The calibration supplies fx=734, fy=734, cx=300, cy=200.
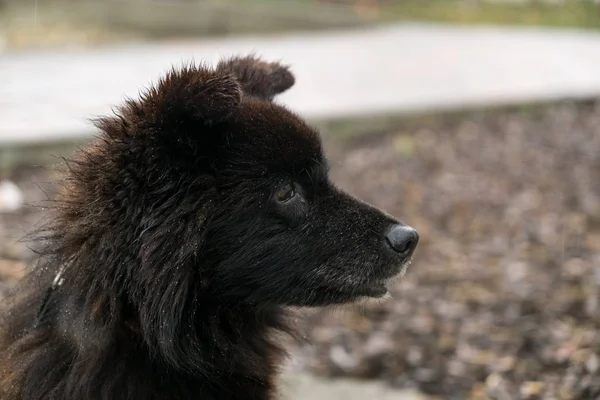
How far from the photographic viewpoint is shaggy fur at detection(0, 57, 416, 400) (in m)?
2.59

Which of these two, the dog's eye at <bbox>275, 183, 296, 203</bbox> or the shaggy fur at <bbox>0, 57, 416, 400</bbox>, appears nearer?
the shaggy fur at <bbox>0, 57, 416, 400</bbox>

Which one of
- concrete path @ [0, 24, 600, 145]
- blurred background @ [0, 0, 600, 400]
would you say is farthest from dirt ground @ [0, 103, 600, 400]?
concrete path @ [0, 24, 600, 145]

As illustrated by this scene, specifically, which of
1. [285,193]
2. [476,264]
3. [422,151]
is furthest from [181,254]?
[422,151]

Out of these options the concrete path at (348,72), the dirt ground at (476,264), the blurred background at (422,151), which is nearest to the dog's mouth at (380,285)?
the blurred background at (422,151)

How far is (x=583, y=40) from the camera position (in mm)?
14523

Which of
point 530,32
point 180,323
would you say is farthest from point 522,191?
point 530,32

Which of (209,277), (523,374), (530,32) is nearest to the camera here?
(209,277)

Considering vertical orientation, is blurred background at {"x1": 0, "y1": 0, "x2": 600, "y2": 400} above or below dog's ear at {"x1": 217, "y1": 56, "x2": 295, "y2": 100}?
below

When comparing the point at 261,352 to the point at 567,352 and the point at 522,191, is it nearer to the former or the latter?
the point at 567,352

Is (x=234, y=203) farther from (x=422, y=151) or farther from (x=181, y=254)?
(x=422, y=151)

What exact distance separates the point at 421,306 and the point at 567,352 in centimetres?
130

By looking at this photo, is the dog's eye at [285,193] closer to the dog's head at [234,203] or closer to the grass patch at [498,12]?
the dog's head at [234,203]

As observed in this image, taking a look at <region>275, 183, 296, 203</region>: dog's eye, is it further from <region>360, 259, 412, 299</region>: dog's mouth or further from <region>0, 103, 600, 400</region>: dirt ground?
<region>0, 103, 600, 400</region>: dirt ground

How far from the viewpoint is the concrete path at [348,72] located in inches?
330
